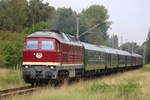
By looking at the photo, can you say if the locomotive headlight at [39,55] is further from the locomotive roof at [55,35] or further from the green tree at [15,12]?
the green tree at [15,12]

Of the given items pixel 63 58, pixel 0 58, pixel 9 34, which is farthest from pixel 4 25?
pixel 63 58

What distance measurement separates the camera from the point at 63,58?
78.3ft

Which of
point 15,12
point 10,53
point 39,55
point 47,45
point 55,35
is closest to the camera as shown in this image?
point 39,55

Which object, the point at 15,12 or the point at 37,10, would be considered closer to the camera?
the point at 15,12

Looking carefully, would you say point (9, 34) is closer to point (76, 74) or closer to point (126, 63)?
point (76, 74)

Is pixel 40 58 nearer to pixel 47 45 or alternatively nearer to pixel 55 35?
pixel 47 45

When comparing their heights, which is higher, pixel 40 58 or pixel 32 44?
pixel 32 44

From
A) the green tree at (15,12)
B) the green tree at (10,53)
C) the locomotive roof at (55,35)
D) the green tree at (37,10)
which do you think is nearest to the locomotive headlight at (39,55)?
the locomotive roof at (55,35)

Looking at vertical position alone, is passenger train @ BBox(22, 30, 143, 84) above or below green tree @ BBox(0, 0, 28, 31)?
below

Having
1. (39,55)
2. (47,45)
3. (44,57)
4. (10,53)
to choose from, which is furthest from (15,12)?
(44,57)

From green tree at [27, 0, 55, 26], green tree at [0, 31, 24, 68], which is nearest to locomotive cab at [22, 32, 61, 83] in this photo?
green tree at [0, 31, 24, 68]

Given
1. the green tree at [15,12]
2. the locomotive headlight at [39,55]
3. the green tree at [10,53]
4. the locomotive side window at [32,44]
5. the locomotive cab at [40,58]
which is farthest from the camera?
the green tree at [15,12]

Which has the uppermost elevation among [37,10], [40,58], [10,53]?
[37,10]

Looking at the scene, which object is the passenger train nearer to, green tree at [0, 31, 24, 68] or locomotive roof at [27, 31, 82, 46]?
locomotive roof at [27, 31, 82, 46]
